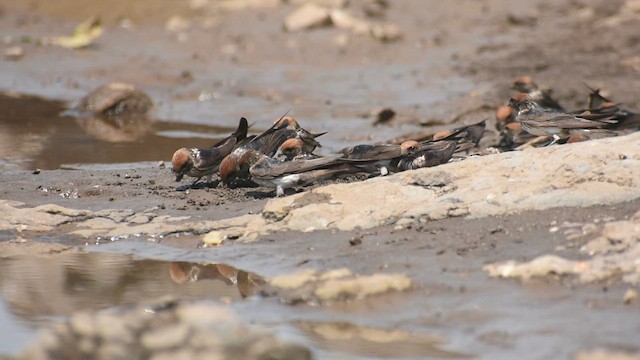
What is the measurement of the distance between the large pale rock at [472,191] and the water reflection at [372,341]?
1941mm

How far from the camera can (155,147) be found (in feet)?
44.1

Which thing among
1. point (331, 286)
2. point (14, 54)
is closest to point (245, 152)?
point (331, 286)

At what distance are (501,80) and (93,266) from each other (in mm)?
8805

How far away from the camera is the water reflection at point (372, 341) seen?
6.29m

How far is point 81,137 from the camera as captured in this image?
14.2 metres

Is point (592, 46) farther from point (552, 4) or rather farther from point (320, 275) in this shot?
point (320, 275)

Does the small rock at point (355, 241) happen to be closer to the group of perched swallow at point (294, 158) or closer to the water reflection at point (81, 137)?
the group of perched swallow at point (294, 158)

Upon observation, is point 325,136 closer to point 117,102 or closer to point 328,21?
point 117,102

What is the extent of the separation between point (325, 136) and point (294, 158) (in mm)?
3915

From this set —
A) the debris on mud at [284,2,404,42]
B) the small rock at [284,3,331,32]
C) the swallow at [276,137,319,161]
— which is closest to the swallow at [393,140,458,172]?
the swallow at [276,137,319,161]

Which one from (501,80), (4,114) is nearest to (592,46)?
(501,80)

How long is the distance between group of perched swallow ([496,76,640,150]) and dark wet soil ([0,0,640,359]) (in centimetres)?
204

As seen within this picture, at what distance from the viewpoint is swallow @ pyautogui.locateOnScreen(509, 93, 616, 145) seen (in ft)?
35.8

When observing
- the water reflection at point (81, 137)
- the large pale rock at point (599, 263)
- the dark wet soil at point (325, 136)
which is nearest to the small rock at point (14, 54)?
the dark wet soil at point (325, 136)
